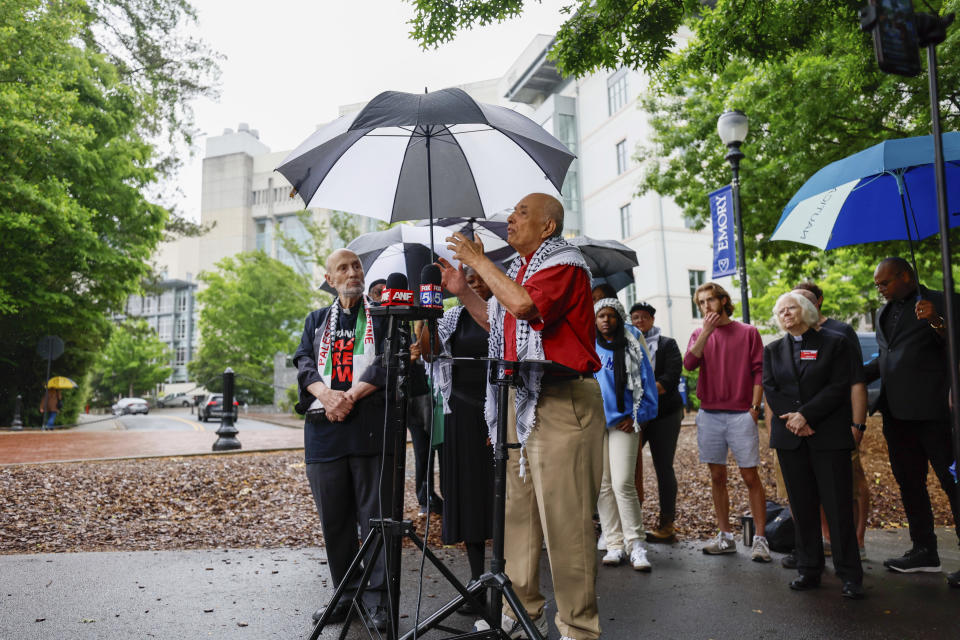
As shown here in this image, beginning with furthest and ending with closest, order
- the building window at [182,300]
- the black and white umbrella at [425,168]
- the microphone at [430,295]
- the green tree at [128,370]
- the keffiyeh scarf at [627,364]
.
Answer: the building window at [182,300]
the green tree at [128,370]
the keffiyeh scarf at [627,364]
the black and white umbrella at [425,168]
the microphone at [430,295]

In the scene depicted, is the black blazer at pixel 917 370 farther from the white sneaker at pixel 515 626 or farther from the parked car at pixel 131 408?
the parked car at pixel 131 408

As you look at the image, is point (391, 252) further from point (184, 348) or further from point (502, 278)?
point (184, 348)

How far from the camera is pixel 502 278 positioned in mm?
3133

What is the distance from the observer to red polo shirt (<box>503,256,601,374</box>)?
323 cm

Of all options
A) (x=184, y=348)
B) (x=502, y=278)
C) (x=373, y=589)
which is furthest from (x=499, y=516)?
(x=184, y=348)

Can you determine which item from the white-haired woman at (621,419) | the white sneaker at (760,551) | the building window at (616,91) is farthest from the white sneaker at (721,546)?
the building window at (616,91)

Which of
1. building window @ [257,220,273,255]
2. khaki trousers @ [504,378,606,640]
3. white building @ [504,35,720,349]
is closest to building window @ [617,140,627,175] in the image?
white building @ [504,35,720,349]

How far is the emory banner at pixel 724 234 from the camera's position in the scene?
29.5 ft

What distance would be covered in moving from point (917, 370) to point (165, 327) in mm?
104128

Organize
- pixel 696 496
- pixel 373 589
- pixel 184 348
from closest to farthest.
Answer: pixel 373 589 < pixel 696 496 < pixel 184 348

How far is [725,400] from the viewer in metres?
5.91

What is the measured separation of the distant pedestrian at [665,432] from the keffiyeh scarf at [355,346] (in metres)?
3.09

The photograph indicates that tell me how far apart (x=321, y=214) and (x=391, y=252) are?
7322 cm

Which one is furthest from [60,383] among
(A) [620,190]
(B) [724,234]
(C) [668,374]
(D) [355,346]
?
(A) [620,190]
